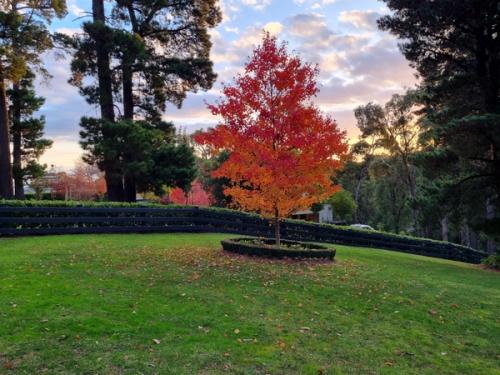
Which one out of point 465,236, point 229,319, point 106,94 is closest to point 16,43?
point 106,94

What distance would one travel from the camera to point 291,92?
11859 millimetres

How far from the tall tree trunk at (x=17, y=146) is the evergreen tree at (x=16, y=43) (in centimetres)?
602

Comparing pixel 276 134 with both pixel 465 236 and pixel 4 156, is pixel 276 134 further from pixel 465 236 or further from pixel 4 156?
pixel 465 236

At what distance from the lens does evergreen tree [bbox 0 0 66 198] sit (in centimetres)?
1695

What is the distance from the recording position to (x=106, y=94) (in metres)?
20.0

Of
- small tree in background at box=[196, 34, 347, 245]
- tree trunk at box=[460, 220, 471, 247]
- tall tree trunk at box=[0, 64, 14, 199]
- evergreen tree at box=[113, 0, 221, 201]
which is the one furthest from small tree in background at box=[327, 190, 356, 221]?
small tree in background at box=[196, 34, 347, 245]

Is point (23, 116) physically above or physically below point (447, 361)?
above

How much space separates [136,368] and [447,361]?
12.6 feet

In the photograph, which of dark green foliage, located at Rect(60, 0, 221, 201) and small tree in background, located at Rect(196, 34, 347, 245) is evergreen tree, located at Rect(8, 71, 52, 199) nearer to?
dark green foliage, located at Rect(60, 0, 221, 201)

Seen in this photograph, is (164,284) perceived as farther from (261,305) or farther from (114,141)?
(114,141)

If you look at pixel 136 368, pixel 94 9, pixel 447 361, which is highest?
pixel 94 9

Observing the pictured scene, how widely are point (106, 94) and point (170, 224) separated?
737 cm

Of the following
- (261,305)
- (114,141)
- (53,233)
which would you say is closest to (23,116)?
(114,141)

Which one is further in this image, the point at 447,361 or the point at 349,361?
the point at 447,361
